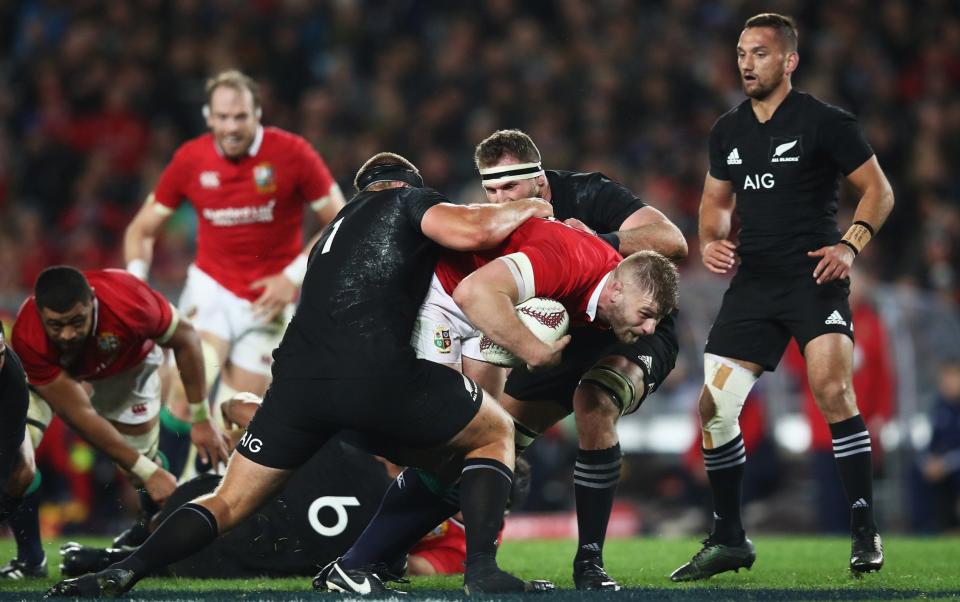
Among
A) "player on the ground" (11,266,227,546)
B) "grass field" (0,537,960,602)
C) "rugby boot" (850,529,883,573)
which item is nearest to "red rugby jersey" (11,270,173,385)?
"player on the ground" (11,266,227,546)

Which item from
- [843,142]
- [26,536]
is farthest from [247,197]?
[843,142]

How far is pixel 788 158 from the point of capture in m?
6.64

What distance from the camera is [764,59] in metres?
6.72

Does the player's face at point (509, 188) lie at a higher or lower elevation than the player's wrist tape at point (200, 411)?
higher

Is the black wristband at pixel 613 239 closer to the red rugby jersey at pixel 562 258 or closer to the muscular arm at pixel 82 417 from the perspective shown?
the red rugby jersey at pixel 562 258

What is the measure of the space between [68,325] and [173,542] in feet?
5.53

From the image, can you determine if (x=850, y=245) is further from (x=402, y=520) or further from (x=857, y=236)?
(x=402, y=520)

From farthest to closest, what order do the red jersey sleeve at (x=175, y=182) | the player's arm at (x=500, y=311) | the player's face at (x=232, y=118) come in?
the red jersey sleeve at (x=175, y=182) < the player's face at (x=232, y=118) < the player's arm at (x=500, y=311)

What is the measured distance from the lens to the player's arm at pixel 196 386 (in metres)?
7.14

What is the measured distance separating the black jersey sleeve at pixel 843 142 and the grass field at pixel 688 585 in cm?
194

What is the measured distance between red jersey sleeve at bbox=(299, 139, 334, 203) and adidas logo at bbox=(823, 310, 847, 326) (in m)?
3.53

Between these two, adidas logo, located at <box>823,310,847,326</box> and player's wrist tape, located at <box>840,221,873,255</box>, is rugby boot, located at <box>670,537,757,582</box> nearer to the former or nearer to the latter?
adidas logo, located at <box>823,310,847,326</box>

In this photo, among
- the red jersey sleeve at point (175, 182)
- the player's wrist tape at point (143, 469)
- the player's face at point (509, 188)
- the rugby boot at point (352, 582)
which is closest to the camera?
the rugby boot at point (352, 582)

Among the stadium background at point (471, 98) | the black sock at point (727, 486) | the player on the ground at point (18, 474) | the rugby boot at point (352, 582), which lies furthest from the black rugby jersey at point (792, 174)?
the stadium background at point (471, 98)
